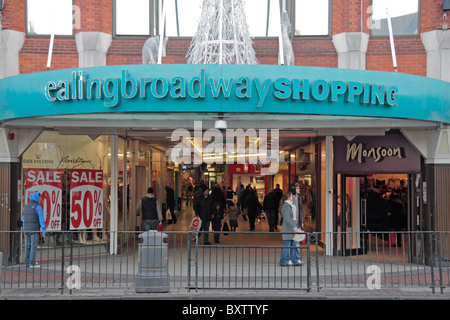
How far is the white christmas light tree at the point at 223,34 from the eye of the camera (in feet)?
37.4

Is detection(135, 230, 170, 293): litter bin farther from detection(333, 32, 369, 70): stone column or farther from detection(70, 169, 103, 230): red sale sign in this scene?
detection(333, 32, 369, 70): stone column

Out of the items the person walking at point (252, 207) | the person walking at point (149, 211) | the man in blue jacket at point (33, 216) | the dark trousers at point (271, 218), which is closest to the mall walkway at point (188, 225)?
the person walking at point (252, 207)

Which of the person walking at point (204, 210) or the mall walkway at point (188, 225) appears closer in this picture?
the person walking at point (204, 210)

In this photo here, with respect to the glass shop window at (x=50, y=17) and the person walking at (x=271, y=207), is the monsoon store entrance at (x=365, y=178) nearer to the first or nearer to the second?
the person walking at (x=271, y=207)

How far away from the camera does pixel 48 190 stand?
490 inches

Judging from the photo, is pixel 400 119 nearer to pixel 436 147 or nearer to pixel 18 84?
pixel 436 147

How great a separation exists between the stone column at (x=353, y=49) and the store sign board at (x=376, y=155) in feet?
6.20

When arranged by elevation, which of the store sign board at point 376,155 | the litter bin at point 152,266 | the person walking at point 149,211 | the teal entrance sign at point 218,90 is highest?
the teal entrance sign at point 218,90

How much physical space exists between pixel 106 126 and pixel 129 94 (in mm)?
2403

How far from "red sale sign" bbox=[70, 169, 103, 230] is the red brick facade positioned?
2.77m

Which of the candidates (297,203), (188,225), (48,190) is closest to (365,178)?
(297,203)

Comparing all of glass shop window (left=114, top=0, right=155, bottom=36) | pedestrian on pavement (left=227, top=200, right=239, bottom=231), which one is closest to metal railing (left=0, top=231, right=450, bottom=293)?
pedestrian on pavement (left=227, top=200, right=239, bottom=231)

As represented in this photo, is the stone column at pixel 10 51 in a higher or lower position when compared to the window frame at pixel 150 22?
lower

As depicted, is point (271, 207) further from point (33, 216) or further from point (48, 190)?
point (33, 216)
